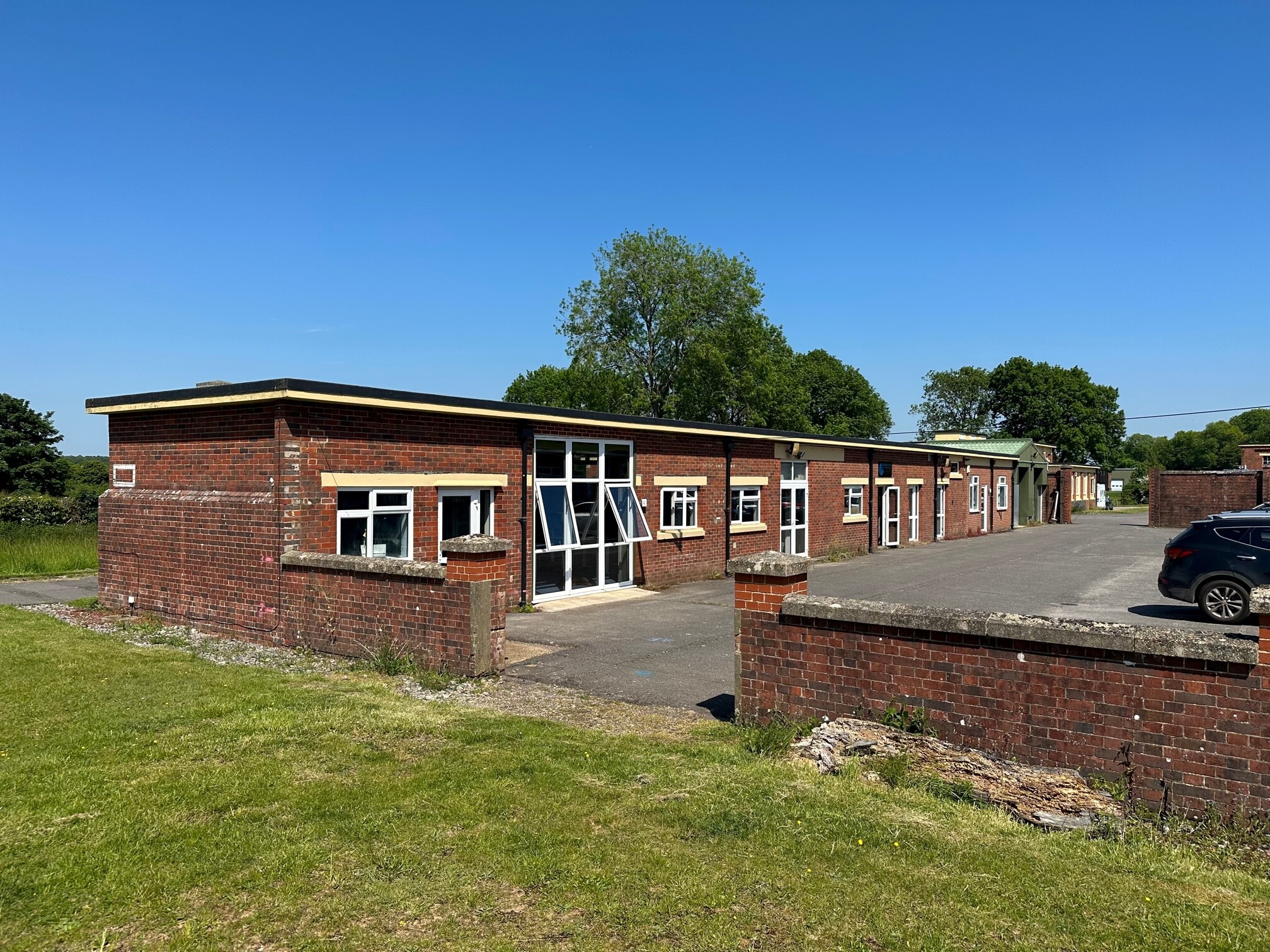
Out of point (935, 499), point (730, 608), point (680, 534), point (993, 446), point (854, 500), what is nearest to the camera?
point (730, 608)

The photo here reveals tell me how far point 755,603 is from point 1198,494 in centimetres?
4028

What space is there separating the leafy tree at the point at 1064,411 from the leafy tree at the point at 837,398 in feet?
41.8

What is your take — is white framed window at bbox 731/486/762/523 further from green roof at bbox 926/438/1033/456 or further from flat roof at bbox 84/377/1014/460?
green roof at bbox 926/438/1033/456

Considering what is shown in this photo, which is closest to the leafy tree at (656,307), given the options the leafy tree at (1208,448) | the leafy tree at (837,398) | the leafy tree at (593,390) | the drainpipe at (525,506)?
the leafy tree at (593,390)

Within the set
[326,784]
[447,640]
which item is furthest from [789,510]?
[326,784]

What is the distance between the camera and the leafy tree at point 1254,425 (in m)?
110

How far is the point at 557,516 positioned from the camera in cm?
1499

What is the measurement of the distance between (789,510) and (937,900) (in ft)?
60.3

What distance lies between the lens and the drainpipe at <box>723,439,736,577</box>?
63.0 ft

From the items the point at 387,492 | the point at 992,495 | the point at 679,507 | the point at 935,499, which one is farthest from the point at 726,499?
the point at 992,495

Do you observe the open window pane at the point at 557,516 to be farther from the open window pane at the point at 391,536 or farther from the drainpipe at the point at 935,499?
A: the drainpipe at the point at 935,499

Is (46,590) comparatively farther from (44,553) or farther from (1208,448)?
(1208,448)

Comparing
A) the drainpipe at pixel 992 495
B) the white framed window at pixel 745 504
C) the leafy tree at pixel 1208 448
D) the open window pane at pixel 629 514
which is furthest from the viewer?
the leafy tree at pixel 1208 448

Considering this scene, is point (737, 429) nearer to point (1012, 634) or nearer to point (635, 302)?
point (1012, 634)
